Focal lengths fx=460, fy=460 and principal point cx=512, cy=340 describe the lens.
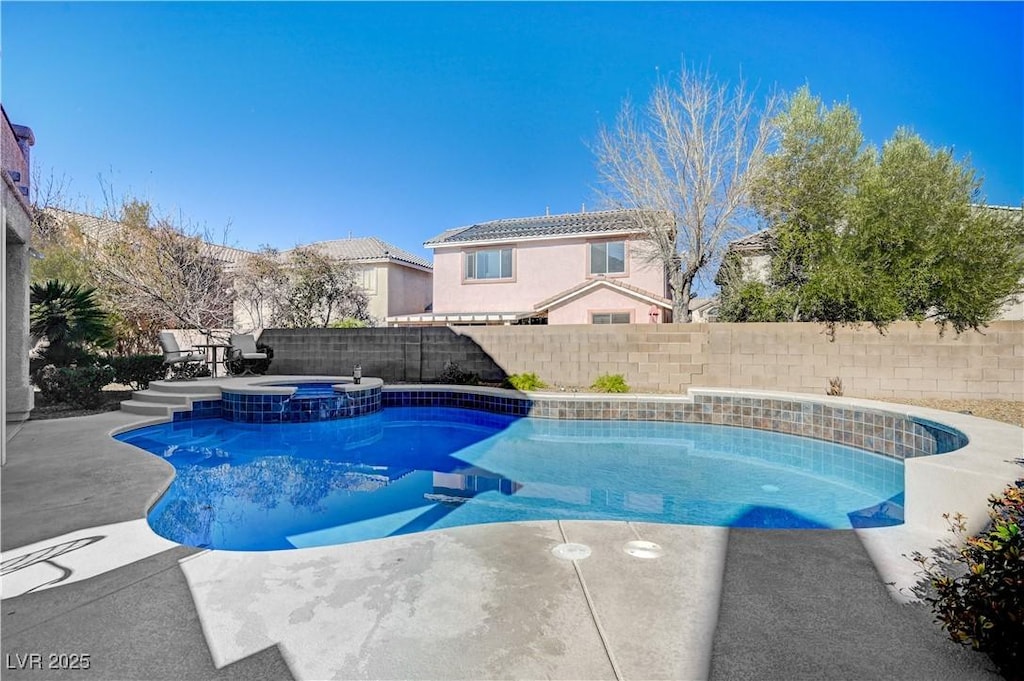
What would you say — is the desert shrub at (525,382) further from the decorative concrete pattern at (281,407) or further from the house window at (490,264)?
the house window at (490,264)

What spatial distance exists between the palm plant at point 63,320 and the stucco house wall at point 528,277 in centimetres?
1279

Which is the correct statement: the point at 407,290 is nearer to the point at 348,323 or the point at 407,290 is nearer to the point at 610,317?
the point at 348,323

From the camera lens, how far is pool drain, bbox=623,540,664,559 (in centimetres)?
323

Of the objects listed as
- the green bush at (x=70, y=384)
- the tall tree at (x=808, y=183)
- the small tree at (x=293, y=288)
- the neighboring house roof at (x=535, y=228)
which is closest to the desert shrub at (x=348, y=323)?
the small tree at (x=293, y=288)

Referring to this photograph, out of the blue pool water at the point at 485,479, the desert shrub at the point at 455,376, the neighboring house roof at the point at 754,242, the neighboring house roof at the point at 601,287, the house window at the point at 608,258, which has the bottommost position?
the blue pool water at the point at 485,479

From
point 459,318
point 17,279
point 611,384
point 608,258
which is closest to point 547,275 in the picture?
point 608,258

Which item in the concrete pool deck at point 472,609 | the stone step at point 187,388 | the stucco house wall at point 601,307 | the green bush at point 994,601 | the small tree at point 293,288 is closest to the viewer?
the green bush at point 994,601

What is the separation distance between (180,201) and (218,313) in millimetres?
4199

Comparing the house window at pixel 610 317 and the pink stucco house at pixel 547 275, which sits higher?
the pink stucco house at pixel 547 275

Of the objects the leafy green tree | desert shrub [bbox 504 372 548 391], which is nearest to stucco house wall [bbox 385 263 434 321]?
desert shrub [bbox 504 372 548 391]

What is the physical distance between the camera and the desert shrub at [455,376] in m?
13.7

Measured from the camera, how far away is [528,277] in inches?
806

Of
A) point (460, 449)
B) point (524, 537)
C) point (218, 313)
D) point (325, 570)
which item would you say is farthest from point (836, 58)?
point (218, 313)

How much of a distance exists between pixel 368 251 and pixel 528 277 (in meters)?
8.57
